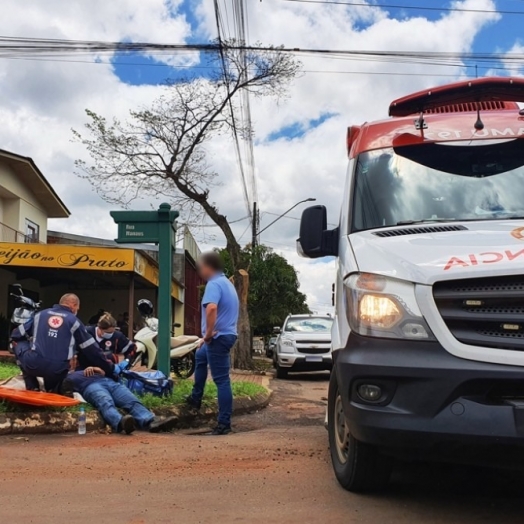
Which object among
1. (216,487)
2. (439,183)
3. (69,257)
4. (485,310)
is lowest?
(216,487)

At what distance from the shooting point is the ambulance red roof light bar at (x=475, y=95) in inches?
207

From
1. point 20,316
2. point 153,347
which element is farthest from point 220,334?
point 153,347

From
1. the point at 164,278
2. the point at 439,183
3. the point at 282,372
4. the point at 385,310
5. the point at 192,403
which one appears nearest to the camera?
the point at 385,310

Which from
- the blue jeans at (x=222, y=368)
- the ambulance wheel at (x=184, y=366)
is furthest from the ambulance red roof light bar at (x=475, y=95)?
the ambulance wheel at (x=184, y=366)

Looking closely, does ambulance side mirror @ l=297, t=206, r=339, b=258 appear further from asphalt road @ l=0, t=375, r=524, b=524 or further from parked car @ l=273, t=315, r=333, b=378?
parked car @ l=273, t=315, r=333, b=378

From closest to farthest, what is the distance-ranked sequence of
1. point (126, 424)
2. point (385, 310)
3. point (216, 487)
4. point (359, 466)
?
point (385, 310)
point (359, 466)
point (216, 487)
point (126, 424)

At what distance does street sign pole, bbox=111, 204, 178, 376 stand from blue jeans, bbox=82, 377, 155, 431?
76.0 inches

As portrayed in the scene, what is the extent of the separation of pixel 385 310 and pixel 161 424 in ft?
12.5

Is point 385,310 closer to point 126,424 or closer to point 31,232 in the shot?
point 126,424

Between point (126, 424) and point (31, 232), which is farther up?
point (31, 232)

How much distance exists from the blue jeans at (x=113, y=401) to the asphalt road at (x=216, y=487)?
0.43m

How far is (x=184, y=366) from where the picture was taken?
44.0 ft

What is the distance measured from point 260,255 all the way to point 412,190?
27751 millimetres

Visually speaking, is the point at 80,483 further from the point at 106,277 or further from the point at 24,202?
the point at 24,202
